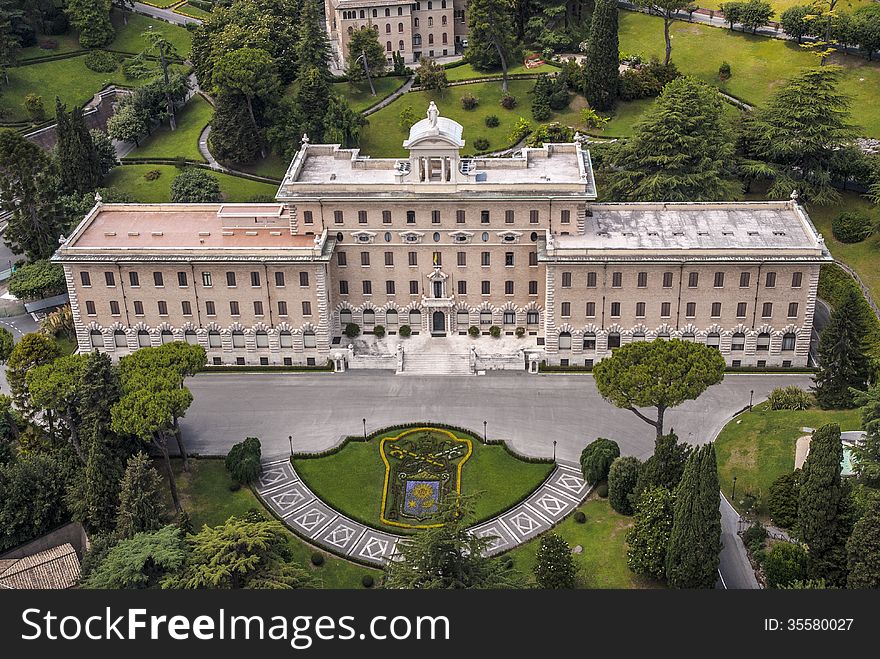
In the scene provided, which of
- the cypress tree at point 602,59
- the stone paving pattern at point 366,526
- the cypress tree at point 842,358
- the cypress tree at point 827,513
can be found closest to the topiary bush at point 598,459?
the stone paving pattern at point 366,526

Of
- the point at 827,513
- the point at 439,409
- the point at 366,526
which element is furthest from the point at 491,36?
the point at 827,513

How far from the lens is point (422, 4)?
164500mm

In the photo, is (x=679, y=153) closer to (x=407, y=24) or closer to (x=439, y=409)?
(x=439, y=409)

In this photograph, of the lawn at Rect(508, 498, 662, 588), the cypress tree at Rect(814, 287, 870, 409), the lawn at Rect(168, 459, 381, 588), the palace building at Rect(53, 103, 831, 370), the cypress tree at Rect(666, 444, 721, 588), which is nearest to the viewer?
the cypress tree at Rect(666, 444, 721, 588)

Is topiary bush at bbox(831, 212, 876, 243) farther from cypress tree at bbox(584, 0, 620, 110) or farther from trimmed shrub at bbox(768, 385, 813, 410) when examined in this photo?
cypress tree at bbox(584, 0, 620, 110)

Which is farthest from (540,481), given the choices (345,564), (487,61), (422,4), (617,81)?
(422,4)

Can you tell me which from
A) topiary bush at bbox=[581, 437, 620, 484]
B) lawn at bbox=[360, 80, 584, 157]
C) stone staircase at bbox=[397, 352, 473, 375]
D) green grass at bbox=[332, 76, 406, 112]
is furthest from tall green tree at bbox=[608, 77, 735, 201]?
green grass at bbox=[332, 76, 406, 112]

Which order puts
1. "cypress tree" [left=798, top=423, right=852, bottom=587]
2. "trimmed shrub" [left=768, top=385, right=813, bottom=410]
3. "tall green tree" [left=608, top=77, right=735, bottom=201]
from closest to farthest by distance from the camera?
"cypress tree" [left=798, top=423, right=852, bottom=587] < "trimmed shrub" [left=768, top=385, right=813, bottom=410] < "tall green tree" [left=608, top=77, right=735, bottom=201]

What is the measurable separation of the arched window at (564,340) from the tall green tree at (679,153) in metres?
20.3

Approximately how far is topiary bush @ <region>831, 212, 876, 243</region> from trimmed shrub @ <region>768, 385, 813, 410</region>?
25.2m

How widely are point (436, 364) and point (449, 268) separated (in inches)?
384

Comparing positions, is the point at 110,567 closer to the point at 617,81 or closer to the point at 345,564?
the point at 345,564

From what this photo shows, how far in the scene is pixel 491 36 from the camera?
153250mm

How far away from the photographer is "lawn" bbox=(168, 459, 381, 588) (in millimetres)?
81562
